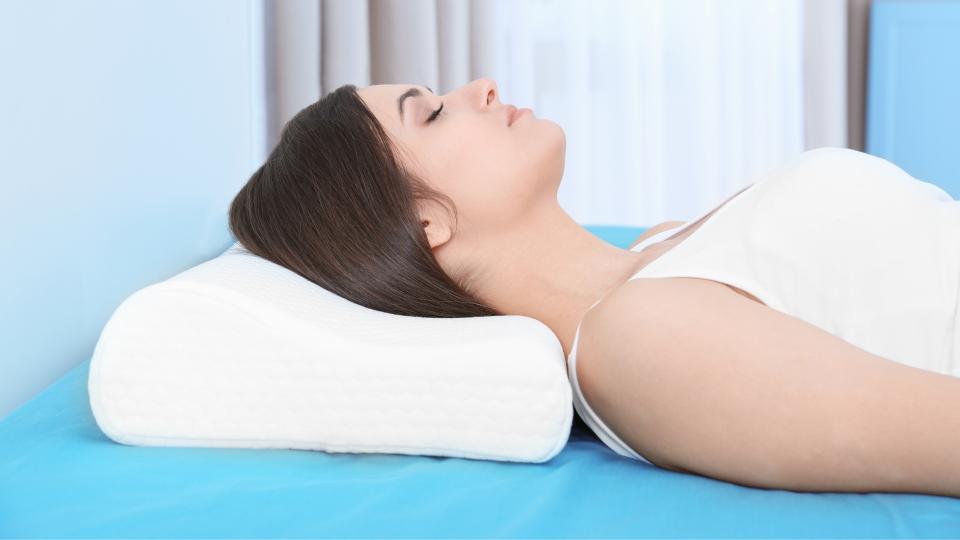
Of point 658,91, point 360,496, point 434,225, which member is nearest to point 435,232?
point 434,225

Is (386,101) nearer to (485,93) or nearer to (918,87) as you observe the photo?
(485,93)

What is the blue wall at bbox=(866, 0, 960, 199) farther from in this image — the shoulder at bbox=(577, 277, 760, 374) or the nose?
the shoulder at bbox=(577, 277, 760, 374)

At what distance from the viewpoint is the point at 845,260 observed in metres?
1.14

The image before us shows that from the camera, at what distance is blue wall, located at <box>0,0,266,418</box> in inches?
41.7

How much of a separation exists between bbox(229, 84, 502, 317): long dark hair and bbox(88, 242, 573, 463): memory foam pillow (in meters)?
0.21

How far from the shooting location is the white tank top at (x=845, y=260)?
1086 millimetres

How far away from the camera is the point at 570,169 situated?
323 cm

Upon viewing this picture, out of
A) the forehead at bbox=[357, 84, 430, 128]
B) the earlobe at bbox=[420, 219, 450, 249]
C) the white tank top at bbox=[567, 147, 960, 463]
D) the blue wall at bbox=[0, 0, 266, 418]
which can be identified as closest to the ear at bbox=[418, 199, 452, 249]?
the earlobe at bbox=[420, 219, 450, 249]

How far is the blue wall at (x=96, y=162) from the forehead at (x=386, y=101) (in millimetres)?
324

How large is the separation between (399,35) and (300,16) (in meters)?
0.31

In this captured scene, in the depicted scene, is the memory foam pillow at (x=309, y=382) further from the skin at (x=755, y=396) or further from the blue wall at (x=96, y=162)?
the blue wall at (x=96, y=162)

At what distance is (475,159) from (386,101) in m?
0.16

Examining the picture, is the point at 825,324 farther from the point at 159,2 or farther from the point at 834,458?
the point at 159,2

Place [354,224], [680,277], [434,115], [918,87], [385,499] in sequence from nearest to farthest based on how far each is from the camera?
1. [385,499]
2. [680,277]
3. [354,224]
4. [434,115]
5. [918,87]
